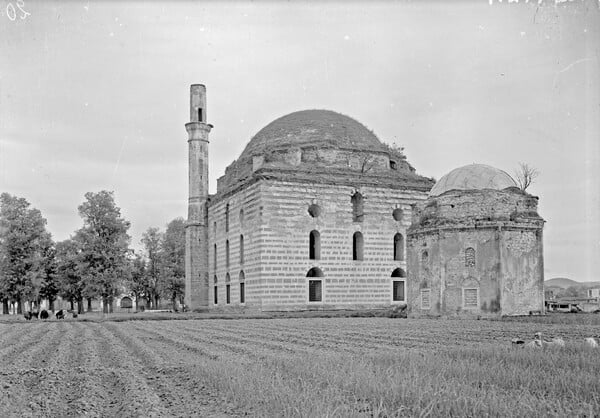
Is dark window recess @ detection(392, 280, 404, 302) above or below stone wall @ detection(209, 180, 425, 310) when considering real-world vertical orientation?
below

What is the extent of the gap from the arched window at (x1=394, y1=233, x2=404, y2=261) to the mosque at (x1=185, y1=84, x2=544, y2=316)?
75 millimetres

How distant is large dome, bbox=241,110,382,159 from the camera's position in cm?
4566

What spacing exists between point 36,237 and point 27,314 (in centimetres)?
1490

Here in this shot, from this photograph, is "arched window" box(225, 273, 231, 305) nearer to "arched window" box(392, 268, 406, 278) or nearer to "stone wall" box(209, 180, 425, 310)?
"stone wall" box(209, 180, 425, 310)

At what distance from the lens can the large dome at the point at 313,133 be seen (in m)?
45.7

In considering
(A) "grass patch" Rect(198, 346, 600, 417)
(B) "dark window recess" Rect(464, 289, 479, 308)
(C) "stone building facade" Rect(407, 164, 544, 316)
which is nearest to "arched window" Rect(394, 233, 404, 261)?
(C) "stone building facade" Rect(407, 164, 544, 316)

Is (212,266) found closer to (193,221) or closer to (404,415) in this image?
(193,221)

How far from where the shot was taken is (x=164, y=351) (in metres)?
16.2

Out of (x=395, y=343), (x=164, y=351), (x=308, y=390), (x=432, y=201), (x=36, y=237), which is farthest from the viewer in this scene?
(x=36, y=237)

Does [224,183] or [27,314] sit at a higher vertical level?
[224,183]

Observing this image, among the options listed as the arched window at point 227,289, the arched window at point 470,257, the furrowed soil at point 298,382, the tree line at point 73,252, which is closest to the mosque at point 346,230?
the arched window at point 470,257

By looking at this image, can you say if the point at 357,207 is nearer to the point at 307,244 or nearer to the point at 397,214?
the point at 397,214

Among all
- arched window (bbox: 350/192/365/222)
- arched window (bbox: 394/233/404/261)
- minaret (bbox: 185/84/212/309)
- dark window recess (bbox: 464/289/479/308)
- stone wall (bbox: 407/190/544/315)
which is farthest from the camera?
minaret (bbox: 185/84/212/309)

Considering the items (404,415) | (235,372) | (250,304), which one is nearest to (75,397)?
(235,372)
